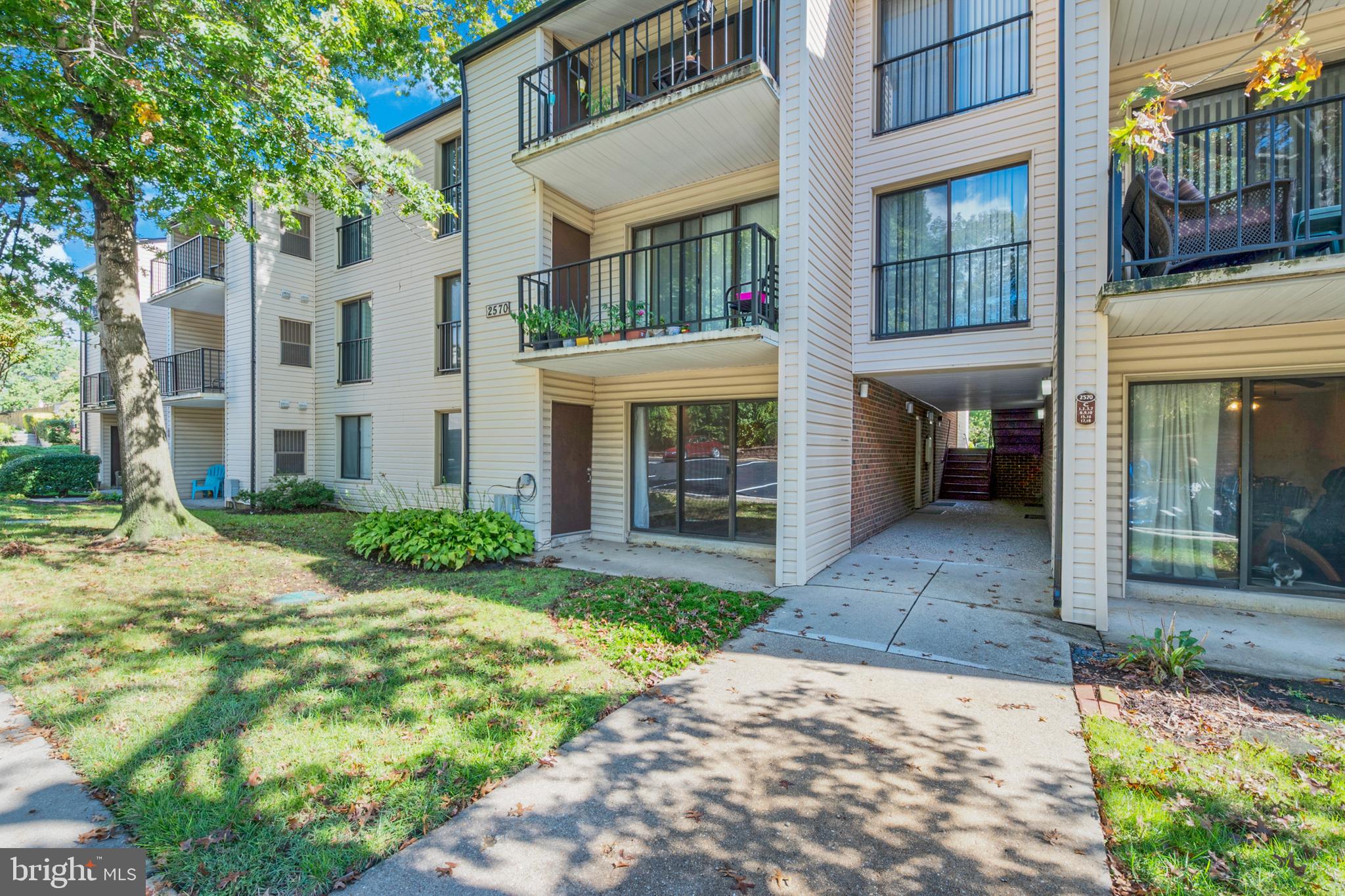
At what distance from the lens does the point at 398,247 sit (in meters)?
12.0

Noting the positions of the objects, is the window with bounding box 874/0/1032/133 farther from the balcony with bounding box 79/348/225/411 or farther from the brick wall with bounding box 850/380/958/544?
the balcony with bounding box 79/348/225/411

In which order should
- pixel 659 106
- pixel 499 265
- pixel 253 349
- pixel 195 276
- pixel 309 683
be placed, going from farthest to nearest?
pixel 195 276, pixel 253 349, pixel 499 265, pixel 659 106, pixel 309 683

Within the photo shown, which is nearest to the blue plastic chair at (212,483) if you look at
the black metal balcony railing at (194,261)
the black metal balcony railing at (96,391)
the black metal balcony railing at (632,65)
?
the black metal balcony railing at (96,391)

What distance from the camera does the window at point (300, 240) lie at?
44.5 ft

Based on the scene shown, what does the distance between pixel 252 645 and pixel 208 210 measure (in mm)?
7323

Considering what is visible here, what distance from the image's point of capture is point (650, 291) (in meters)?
9.14

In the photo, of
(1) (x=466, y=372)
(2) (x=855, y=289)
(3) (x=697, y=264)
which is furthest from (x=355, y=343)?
(2) (x=855, y=289)

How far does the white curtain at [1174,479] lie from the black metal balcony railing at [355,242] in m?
14.4

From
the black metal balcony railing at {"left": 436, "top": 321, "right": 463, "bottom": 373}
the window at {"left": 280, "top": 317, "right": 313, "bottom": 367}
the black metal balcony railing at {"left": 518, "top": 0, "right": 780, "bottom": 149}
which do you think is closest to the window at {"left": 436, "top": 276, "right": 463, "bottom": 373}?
the black metal balcony railing at {"left": 436, "top": 321, "right": 463, "bottom": 373}

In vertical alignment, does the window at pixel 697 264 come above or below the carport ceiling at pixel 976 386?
above

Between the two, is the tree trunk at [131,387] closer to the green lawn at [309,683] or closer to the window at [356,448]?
the green lawn at [309,683]

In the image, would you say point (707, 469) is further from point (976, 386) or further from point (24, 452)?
point (24, 452)

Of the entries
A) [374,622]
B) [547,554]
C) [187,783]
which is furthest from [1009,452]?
[187,783]

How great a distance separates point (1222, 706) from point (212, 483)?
2135cm
